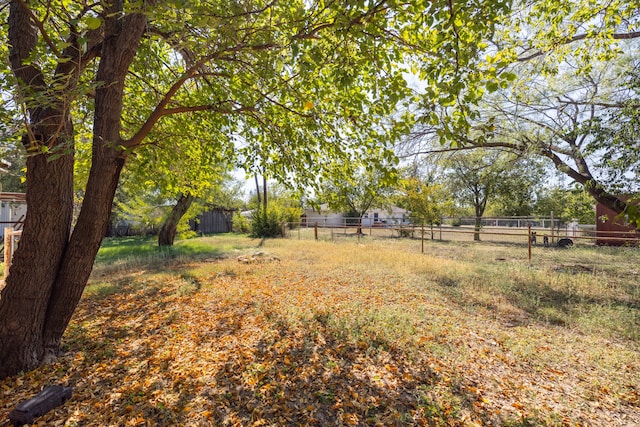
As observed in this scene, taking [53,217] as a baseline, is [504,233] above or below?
below

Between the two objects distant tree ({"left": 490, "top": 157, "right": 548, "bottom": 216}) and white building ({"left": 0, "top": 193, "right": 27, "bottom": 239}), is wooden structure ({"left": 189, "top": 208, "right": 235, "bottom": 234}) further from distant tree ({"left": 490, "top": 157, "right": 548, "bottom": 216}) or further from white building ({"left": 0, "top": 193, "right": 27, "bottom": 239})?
distant tree ({"left": 490, "top": 157, "right": 548, "bottom": 216})

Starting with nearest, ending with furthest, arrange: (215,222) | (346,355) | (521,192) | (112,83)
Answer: (112,83) → (346,355) → (521,192) → (215,222)

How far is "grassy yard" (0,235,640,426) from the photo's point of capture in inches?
100

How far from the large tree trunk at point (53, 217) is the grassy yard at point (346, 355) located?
0.42 metres

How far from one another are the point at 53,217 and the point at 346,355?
3.55 metres

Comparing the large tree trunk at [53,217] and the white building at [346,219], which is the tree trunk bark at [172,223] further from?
the white building at [346,219]

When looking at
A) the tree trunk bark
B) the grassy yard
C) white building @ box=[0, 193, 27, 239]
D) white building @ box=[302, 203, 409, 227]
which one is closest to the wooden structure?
white building @ box=[302, 203, 409, 227]

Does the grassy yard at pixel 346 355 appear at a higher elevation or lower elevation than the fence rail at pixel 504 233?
lower

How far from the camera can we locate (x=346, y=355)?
3.47m

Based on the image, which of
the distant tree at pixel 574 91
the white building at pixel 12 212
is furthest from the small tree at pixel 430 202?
the white building at pixel 12 212

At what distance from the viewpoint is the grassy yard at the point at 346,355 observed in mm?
2545

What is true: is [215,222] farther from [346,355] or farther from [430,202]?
[346,355]

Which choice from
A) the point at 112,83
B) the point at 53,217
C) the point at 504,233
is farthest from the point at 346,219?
the point at 112,83

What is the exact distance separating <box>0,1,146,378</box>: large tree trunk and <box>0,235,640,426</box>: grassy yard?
16.5 inches
